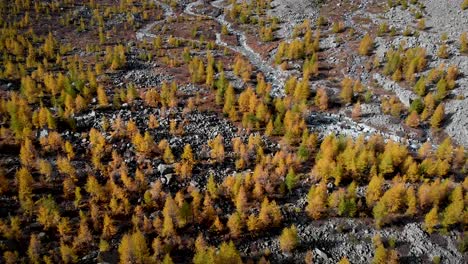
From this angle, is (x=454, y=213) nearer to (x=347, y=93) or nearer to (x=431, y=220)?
(x=431, y=220)

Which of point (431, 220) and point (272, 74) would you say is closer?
point (431, 220)

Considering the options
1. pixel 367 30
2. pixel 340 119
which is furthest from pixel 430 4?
pixel 340 119

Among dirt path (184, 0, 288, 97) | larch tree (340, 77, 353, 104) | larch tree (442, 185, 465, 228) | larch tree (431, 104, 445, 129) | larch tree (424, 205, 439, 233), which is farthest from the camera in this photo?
dirt path (184, 0, 288, 97)

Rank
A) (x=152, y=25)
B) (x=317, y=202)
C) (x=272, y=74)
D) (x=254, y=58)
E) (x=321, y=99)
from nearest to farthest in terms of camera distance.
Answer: (x=317, y=202) → (x=321, y=99) → (x=272, y=74) → (x=254, y=58) → (x=152, y=25)

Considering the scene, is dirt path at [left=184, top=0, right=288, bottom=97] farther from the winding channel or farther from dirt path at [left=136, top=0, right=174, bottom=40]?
dirt path at [left=136, top=0, right=174, bottom=40]

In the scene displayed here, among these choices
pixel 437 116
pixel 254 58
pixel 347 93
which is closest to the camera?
pixel 437 116

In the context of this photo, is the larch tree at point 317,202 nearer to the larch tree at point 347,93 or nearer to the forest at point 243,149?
the forest at point 243,149

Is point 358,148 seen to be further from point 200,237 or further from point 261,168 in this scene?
point 200,237

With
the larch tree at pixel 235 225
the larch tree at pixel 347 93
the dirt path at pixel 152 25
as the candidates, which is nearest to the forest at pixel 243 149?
the larch tree at pixel 235 225

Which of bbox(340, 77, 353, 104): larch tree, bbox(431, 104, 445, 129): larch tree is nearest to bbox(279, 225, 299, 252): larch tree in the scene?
bbox(431, 104, 445, 129): larch tree

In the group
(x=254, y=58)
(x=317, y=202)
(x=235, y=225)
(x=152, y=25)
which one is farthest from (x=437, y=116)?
(x=152, y=25)

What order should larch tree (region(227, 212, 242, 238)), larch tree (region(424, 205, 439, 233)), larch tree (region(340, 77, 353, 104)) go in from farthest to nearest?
larch tree (region(340, 77, 353, 104)) → larch tree (region(424, 205, 439, 233)) → larch tree (region(227, 212, 242, 238))
